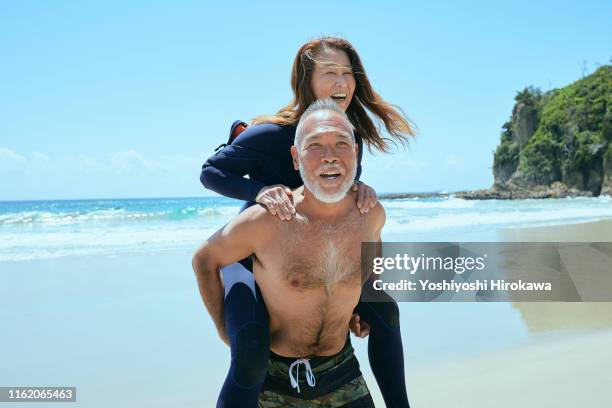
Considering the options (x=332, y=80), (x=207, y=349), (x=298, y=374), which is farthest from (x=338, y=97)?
(x=207, y=349)

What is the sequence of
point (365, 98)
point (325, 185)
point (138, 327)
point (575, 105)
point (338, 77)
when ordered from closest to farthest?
point (325, 185)
point (338, 77)
point (365, 98)
point (138, 327)
point (575, 105)

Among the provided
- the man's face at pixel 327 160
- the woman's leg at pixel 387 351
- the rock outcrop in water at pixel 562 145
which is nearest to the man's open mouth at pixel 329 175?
the man's face at pixel 327 160

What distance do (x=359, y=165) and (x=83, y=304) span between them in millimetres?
5119

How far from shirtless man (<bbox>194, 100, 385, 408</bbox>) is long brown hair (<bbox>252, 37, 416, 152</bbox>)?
0.42 m

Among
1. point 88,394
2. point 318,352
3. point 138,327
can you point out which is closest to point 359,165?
point 318,352

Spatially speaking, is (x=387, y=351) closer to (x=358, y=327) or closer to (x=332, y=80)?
(x=358, y=327)

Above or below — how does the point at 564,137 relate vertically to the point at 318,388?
above

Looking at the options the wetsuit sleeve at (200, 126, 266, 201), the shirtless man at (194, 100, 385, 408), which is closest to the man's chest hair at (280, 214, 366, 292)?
the shirtless man at (194, 100, 385, 408)

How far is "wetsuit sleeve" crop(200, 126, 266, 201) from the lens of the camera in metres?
2.88

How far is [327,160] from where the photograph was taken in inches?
95.9

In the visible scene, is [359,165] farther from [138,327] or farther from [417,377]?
[138,327]

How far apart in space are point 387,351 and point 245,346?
70cm

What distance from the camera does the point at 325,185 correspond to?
245 cm

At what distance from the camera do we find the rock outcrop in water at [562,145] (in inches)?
2148
